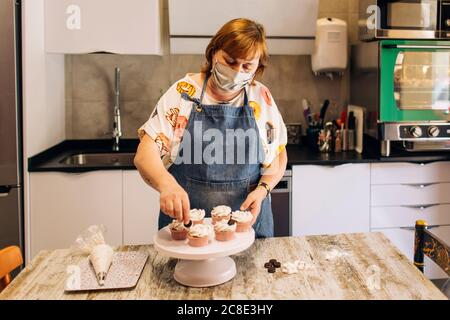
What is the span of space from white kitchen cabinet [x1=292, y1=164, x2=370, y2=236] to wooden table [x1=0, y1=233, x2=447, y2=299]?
115cm

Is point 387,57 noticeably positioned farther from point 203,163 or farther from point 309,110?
point 203,163

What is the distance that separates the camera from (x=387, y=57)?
2.70 meters

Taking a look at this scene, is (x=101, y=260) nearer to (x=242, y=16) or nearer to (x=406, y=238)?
(x=242, y=16)

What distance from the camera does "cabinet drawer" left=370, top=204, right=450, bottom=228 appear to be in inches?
110

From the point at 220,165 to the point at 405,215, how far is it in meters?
1.52

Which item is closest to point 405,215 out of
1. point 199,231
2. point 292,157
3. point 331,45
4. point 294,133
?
point 292,157

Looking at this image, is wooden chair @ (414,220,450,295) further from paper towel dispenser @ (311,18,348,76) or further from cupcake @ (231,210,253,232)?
paper towel dispenser @ (311,18,348,76)

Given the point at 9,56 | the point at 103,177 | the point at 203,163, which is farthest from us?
the point at 103,177

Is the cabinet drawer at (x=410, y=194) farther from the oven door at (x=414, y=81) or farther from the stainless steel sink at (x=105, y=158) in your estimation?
the stainless steel sink at (x=105, y=158)

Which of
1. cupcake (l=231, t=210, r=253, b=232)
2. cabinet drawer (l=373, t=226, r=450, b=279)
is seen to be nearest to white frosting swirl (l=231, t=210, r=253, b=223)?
cupcake (l=231, t=210, r=253, b=232)

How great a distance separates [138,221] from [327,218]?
1017 mm

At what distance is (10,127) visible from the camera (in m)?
2.47

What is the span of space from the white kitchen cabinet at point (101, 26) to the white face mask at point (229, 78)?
3.99 feet
